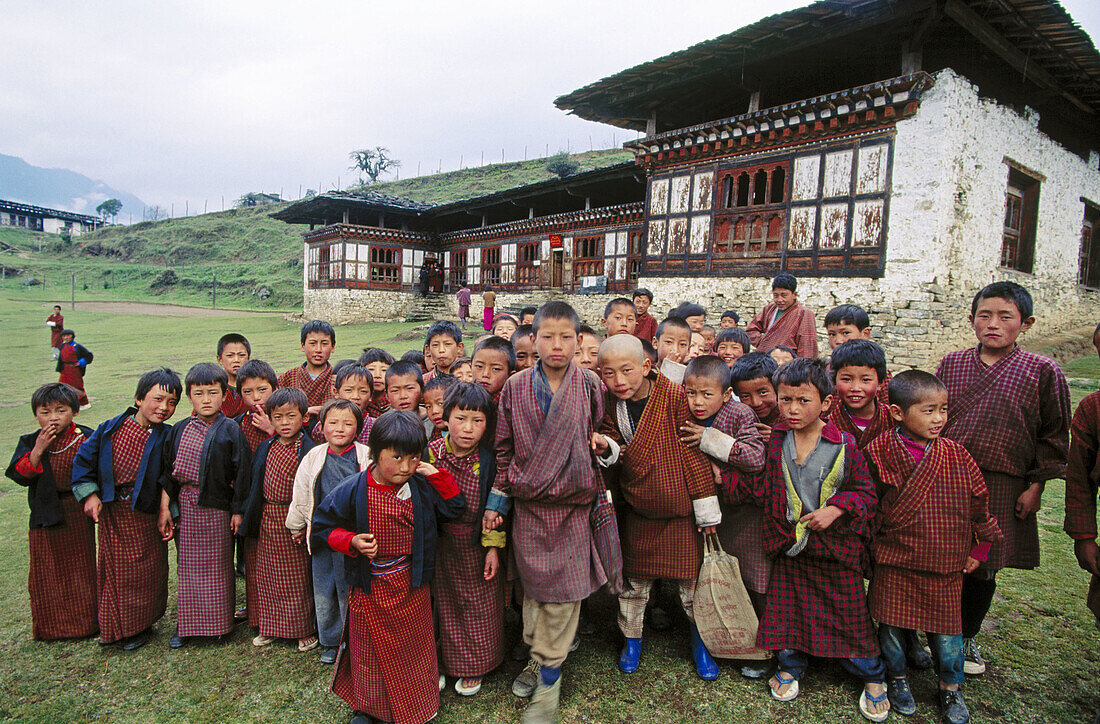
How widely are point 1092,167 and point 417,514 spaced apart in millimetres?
19666

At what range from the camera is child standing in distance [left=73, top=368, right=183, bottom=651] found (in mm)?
2994

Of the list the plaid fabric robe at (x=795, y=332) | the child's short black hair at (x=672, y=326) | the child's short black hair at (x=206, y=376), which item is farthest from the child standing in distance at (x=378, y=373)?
Answer: the plaid fabric robe at (x=795, y=332)

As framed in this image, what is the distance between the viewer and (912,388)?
2.50 meters

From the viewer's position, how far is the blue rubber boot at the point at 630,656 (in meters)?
2.78

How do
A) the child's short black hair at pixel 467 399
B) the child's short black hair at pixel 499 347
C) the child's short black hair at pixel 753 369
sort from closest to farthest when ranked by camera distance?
the child's short black hair at pixel 467 399 → the child's short black hair at pixel 753 369 → the child's short black hair at pixel 499 347

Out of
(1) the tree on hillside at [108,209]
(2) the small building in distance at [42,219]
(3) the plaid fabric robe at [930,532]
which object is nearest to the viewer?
(3) the plaid fabric robe at [930,532]

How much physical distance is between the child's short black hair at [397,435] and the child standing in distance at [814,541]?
1.70 metres

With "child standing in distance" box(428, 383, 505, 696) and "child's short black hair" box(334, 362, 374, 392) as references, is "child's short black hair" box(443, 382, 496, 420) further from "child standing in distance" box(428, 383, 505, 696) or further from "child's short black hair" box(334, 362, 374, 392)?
"child's short black hair" box(334, 362, 374, 392)

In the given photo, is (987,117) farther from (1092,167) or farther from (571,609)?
(571,609)

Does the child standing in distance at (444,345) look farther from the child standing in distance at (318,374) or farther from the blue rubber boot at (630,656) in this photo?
the blue rubber boot at (630,656)

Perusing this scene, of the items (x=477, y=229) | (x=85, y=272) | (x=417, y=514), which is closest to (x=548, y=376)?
(x=417, y=514)

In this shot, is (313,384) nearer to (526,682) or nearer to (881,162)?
(526,682)

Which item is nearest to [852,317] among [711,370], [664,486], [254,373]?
[711,370]

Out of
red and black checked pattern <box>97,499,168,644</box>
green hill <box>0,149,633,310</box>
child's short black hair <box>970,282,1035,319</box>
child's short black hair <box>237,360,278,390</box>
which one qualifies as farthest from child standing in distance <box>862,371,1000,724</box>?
green hill <box>0,149,633,310</box>
